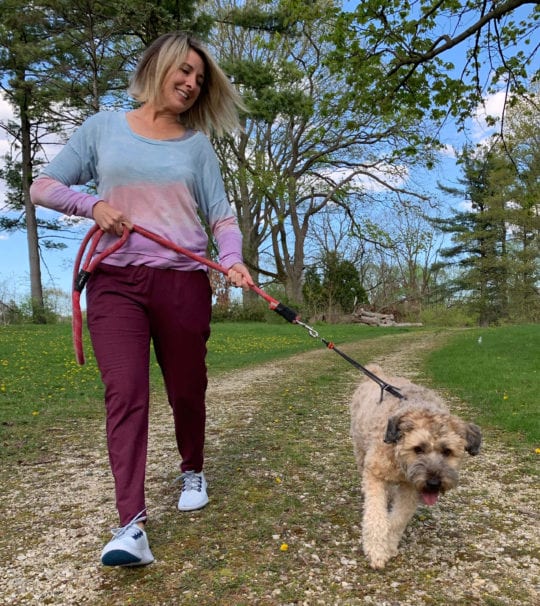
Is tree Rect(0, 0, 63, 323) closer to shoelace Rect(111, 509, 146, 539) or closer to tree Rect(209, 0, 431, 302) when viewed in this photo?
tree Rect(209, 0, 431, 302)

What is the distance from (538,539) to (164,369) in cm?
232

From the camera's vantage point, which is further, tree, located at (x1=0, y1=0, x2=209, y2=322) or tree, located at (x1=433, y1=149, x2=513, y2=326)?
tree, located at (x1=433, y1=149, x2=513, y2=326)

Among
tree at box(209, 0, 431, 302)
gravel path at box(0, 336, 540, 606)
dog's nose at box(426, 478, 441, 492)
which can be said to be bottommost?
gravel path at box(0, 336, 540, 606)

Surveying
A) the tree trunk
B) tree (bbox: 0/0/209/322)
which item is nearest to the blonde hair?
tree (bbox: 0/0/209/322)

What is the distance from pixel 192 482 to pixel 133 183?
189 centimetres

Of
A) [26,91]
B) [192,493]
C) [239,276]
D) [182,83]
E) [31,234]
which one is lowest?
[192,493]

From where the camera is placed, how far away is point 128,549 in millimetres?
2428

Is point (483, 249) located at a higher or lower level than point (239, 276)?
higher

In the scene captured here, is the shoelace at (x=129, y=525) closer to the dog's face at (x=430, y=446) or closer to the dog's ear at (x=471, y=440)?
the dog's face at (x=430, y=446)

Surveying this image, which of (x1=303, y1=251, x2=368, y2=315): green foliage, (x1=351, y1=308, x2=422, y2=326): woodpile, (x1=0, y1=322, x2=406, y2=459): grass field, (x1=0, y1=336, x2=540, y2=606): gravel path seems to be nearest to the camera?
(x1=0, y1=336, x2=540, y2=606): gravel path

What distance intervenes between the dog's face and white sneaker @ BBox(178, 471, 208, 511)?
1300mm

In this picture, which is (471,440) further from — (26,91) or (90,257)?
(26,91)

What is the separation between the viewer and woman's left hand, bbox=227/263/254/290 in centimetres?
297

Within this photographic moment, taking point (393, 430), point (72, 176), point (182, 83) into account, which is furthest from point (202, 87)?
point (393, 430)
